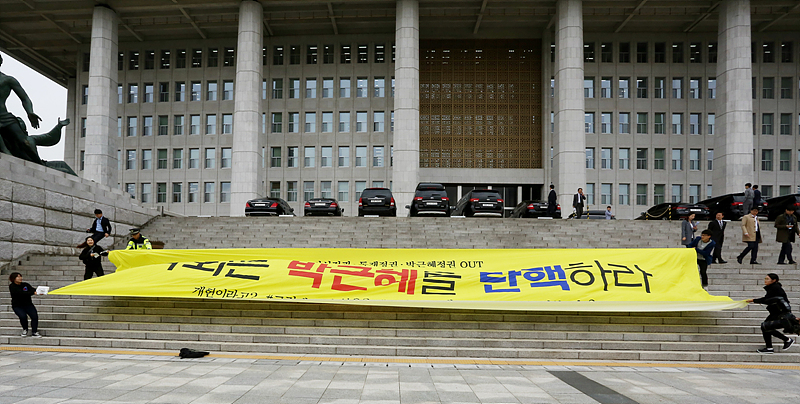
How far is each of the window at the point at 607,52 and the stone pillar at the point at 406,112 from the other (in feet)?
54.8

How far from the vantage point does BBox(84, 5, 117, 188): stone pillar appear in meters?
35.9

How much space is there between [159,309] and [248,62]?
28.0 metres

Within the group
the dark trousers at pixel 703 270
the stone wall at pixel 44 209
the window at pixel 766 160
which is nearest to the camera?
the dark trousers at pixel 703 270

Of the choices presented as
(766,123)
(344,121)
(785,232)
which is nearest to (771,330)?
(785,232)

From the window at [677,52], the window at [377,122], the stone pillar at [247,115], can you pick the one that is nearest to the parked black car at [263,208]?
the stone pillar at [247,115]

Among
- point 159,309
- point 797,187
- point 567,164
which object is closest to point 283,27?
point 567,164

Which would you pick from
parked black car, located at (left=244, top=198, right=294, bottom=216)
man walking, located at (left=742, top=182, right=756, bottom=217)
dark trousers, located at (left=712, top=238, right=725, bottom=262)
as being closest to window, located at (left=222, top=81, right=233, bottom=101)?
parked black car, located at (left=244, top=198, right=294, bottom=216)

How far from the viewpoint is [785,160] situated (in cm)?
4066

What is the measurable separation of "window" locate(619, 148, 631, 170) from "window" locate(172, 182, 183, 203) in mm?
36010

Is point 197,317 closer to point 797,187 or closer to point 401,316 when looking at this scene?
point 401,316

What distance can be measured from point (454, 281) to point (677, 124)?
127ft

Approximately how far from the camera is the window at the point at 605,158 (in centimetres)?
4147

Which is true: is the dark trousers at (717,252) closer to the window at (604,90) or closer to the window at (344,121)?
the window at (604,90)

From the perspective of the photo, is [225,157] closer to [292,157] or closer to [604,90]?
[292,157]
